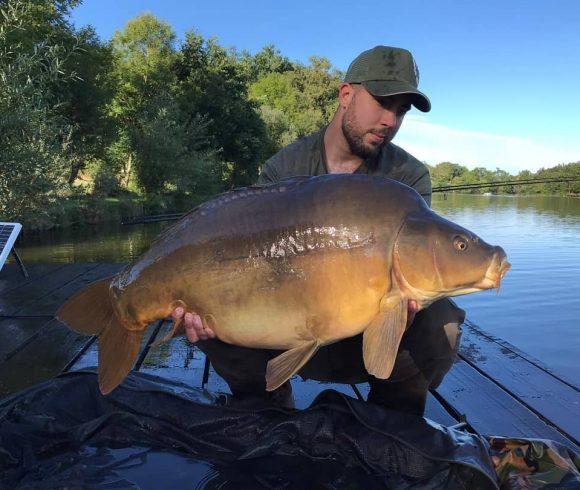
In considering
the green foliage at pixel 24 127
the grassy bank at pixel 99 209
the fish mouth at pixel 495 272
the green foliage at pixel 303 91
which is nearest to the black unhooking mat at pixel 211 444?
the fish mouth at pixel 495 272

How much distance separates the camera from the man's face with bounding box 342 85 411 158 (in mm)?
1729

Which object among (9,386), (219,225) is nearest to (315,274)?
(219,225)

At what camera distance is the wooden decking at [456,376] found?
173 centimetres

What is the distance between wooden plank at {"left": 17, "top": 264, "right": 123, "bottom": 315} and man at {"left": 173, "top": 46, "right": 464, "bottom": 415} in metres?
1.52

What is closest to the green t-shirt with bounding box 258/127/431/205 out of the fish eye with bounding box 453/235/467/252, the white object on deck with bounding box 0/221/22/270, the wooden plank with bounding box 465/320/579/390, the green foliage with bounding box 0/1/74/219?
the fish eye with bounding box 453/235/467/252

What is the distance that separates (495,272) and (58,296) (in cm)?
300

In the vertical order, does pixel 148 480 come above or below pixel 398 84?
below

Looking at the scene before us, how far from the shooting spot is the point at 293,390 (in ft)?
6.37

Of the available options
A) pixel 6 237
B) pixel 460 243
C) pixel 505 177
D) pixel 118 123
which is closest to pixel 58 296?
pixel 6 237

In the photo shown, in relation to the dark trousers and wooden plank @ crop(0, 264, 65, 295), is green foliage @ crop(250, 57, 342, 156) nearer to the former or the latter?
wooden plank @ crop(0, 264, 65, 295)

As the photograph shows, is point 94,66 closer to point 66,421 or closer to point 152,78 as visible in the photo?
point 152,78

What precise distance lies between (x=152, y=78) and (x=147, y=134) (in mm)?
4166

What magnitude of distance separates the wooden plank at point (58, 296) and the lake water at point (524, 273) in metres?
3.42

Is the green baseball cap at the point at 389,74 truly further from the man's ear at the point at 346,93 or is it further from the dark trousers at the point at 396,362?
the dark trousers at the point at 396,362
